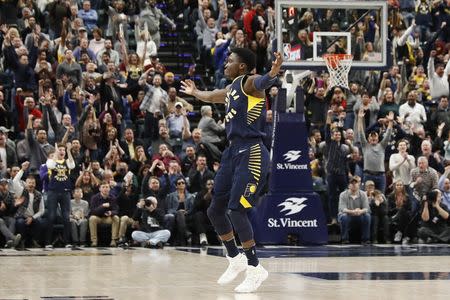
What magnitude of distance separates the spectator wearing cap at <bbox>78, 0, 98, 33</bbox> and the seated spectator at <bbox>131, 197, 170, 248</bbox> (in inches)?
297

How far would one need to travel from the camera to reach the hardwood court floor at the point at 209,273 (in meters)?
11.4

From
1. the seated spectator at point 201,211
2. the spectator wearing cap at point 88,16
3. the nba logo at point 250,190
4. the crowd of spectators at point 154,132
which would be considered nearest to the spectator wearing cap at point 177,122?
the crowd of spectators at point 154,132

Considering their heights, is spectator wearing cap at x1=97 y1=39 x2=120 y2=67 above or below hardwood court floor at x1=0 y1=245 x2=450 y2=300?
above

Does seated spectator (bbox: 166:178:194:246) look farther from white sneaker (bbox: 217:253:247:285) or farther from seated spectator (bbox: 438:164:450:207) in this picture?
white sneaker (bbox: 217:253:247:285)

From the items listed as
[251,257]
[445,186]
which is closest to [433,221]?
[445,186]

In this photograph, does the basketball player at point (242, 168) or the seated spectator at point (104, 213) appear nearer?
the basketball player at point (242, 168)

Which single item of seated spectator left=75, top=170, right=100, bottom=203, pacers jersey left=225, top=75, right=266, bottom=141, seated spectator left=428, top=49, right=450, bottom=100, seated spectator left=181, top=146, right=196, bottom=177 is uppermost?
seated spectator left=428, top=49, right=450, bottom=100

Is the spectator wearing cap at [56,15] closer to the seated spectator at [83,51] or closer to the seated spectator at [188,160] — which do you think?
the seated spectator at [83,51]

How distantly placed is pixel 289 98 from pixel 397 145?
14.6 ft

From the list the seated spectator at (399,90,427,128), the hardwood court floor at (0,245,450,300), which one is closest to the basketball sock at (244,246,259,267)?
the hardwood court floor at (0,245,450,300)

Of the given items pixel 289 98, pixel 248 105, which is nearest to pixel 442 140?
pixel 289 98

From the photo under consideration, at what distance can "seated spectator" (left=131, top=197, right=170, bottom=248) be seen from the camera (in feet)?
67.6

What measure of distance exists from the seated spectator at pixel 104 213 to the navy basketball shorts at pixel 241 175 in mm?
9111

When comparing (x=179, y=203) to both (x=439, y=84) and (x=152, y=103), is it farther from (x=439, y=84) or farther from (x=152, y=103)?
(x=439, y=84)
